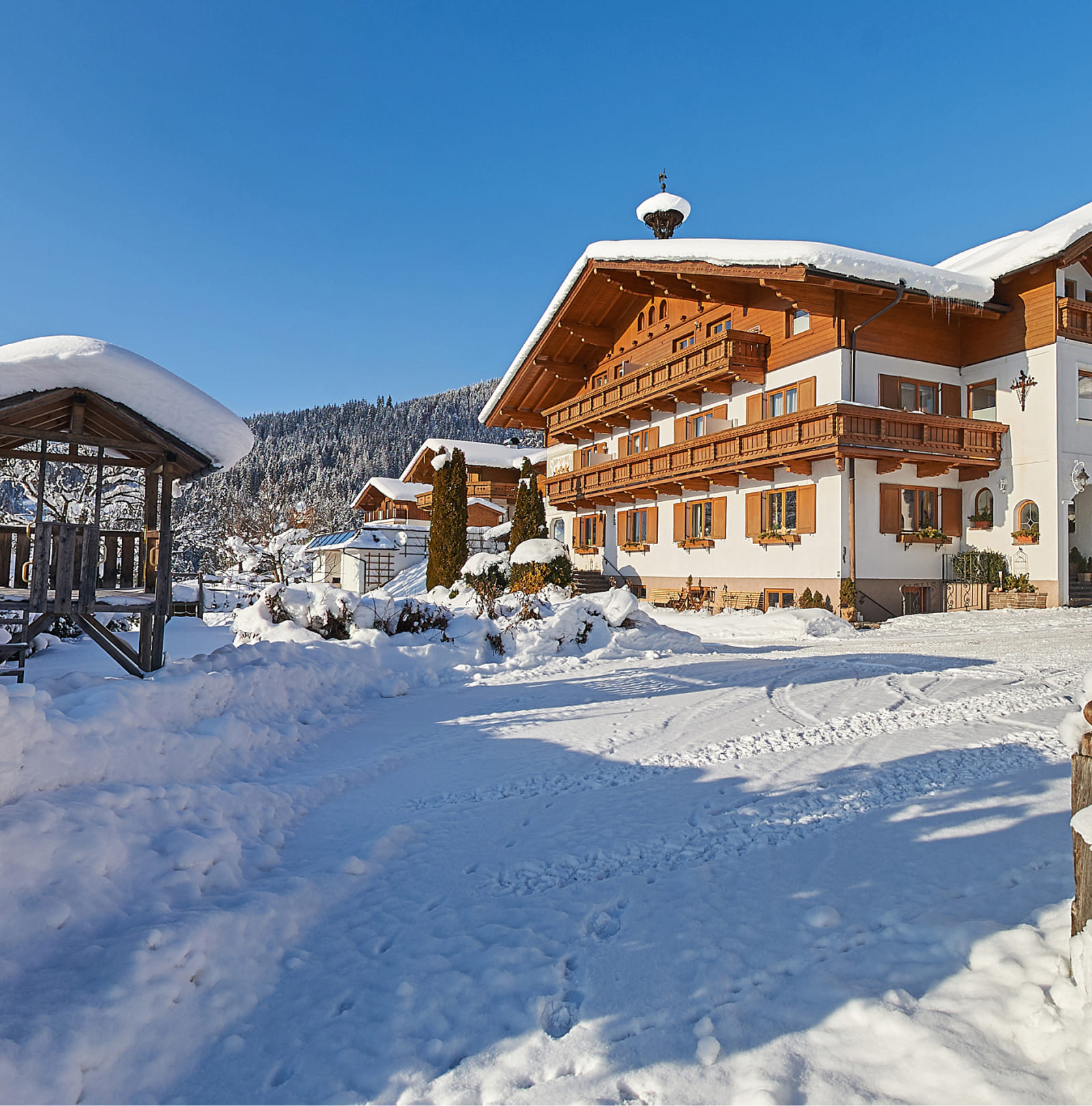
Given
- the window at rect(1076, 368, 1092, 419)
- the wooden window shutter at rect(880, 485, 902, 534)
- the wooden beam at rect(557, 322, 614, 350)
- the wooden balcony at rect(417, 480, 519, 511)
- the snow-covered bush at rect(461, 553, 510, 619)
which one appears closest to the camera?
the window at rect(1076, 368, 1092, 419)

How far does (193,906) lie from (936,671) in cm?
980

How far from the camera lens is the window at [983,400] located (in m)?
22.2

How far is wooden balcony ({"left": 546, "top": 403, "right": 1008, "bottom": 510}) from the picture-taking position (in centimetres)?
1970

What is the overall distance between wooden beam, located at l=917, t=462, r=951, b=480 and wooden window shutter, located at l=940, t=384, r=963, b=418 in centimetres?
218

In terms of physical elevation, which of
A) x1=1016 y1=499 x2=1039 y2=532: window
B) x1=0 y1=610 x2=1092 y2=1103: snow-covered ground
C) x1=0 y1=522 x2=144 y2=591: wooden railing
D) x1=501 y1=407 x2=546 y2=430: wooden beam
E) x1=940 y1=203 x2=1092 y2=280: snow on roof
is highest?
x1=940 y1=203 x2=1092 y2=280: snow on roof

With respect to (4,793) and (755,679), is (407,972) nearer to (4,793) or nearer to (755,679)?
(4,793)

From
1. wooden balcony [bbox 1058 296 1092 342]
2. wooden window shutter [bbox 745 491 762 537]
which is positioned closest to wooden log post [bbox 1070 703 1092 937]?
wooden window shutter [bbox 745 491 762 537]

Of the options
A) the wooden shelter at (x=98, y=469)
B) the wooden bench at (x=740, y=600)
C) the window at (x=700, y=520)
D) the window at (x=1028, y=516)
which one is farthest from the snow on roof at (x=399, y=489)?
the wooden shelter at (x=98, y=469)

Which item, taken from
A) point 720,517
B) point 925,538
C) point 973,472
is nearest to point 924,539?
point 925,538

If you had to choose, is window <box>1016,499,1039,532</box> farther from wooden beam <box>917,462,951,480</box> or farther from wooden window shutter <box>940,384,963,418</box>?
wooden window shutter <box>940,384,963,418</box>

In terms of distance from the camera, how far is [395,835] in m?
4.55

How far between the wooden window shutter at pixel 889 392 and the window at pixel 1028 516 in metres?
4.37

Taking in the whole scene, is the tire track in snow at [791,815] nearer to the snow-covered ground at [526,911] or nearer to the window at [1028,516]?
the snow-covered ground at [526,911]

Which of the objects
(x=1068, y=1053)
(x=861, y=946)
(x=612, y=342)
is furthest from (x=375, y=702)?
(x=612, y=342)
